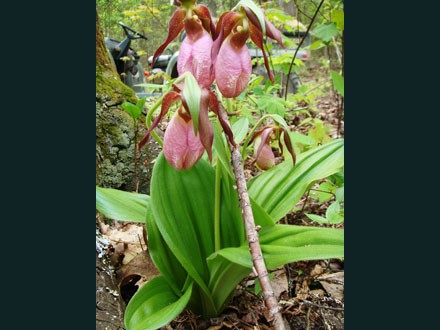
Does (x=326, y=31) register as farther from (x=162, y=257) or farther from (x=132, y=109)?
(x=162, y=257)

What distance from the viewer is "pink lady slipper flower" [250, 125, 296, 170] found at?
3.98 feet

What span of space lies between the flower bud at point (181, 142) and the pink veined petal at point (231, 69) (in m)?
0.12

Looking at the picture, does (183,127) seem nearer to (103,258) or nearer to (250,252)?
(250,252)

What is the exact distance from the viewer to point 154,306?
1.07m

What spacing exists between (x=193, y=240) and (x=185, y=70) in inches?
18.4

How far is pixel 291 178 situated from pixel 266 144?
13 cm

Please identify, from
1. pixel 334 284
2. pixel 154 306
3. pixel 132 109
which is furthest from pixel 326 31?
pixel 154 306

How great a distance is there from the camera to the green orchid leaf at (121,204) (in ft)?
3.57

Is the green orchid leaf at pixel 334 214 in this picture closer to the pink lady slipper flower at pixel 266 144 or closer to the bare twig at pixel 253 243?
the pink lady slipper flower at pixel 266 144

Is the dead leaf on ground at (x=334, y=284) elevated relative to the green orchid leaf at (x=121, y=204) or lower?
lower

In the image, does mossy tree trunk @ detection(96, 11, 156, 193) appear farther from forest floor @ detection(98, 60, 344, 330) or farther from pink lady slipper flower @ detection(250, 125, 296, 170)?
pink lady slipper flower @ detection(250, 125, 296, 170)

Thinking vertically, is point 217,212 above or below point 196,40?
below


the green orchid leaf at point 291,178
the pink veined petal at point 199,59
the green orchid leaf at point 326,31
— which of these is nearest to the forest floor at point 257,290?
the green orchid leaf at point 291,178

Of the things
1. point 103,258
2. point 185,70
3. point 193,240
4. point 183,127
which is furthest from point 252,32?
point 103,258
